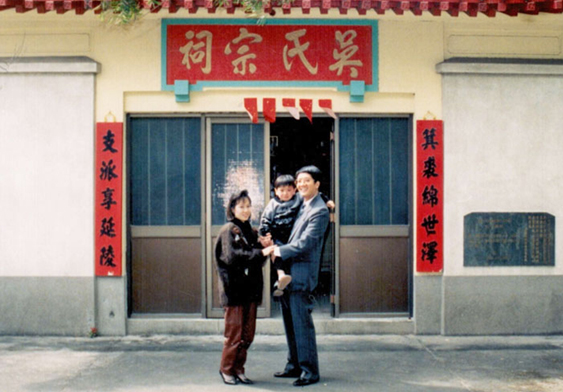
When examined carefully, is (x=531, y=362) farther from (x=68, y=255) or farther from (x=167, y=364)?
(x=68, y=255)

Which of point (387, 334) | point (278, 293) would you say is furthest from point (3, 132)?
point (387, 334)

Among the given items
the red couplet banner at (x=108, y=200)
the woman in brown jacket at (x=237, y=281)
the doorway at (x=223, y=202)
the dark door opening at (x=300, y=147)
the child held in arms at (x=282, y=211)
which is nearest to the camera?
the woman in brown jacket at (x=237, y=281)

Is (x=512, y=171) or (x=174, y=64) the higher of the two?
(x=174, y=64)

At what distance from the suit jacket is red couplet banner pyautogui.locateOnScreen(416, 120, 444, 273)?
222 cm

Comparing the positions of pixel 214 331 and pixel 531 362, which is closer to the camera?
pixel 531 362

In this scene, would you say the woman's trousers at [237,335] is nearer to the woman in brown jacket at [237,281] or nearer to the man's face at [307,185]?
the woman in brown jacket at [237,281]

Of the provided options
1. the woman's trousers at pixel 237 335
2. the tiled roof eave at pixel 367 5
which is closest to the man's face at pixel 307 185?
the woman's trousers at pixel 237 335

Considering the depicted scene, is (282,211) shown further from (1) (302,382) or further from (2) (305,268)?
(1) (302,382)

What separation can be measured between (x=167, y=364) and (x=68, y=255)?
207 cm

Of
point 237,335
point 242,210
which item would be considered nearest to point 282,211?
point 242,210

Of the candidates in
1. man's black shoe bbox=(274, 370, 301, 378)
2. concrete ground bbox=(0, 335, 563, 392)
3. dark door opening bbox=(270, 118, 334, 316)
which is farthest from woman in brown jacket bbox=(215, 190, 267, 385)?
dark door opening bbox=(270, 118, 334, 316)

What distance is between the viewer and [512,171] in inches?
314

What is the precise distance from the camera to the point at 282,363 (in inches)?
268

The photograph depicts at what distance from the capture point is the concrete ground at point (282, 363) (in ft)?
19.8
